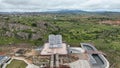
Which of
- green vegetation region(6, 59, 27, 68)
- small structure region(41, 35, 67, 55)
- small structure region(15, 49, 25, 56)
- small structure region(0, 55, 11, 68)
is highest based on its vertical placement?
small structure region(41, 35, 67, 55)

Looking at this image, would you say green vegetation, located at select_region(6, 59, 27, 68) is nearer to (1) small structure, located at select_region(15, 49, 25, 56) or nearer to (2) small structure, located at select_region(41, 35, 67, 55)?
(1) small structure, located at select_region(15, 49, 25, 56)

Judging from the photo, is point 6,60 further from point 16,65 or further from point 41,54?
point 41,54

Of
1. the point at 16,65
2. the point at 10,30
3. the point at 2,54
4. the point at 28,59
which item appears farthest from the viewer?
the point at 10,30

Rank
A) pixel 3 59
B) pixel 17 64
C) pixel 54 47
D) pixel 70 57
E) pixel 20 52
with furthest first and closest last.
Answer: pixel 20 52 < pixel 54 47 < pixel 70 57 < pixel 3 59 < pixel 17 64

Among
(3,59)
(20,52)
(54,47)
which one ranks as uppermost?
(54,47)

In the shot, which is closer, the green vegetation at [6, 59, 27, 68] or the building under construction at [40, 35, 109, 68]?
the building under construction at [40, 35, 109, 68]

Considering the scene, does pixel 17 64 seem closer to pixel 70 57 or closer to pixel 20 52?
pixel 20 52

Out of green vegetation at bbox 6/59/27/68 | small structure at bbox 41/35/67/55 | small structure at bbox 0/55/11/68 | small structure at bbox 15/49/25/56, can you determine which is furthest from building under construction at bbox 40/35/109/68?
small structure at bbox 0/55/11/68

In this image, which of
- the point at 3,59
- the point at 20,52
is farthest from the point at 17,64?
the point at 20,52

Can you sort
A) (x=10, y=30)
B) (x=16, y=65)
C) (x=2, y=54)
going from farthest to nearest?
(x=10, y=30)
(x=2, y=54)
(x=16, y=65)

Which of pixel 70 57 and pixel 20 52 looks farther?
pixel 20 52

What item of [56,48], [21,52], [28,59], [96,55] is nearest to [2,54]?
[21,52]
